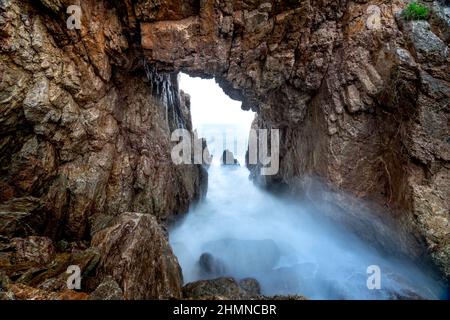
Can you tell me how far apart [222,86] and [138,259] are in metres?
9.77

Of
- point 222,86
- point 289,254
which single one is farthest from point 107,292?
point 289,254

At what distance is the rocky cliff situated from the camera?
31.6ft

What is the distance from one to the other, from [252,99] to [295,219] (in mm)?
9898

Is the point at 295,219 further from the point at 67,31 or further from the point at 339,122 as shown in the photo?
the point at 67,31

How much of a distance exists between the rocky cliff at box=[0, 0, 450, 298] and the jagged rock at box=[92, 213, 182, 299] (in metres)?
0.26

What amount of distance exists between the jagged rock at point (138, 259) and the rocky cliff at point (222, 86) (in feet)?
0.85

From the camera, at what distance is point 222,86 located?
1462cm

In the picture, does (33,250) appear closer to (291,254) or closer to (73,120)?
(73,120)

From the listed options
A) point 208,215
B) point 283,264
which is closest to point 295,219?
point 283,264

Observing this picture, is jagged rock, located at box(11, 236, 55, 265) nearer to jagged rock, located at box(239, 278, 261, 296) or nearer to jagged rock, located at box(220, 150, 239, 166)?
jagged rock, located at box(239, 278, 261, 296)

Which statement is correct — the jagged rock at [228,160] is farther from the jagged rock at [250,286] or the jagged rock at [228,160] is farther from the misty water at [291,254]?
the jagged rock at [250,286]

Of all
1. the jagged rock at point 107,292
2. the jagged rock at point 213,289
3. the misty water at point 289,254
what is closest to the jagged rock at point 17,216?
the jagged rock at point 107,292

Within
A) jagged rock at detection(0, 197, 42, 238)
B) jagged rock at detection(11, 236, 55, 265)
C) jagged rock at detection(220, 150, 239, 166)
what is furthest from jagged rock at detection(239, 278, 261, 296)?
jagged rock at detection(220, 150, 239, 166)
